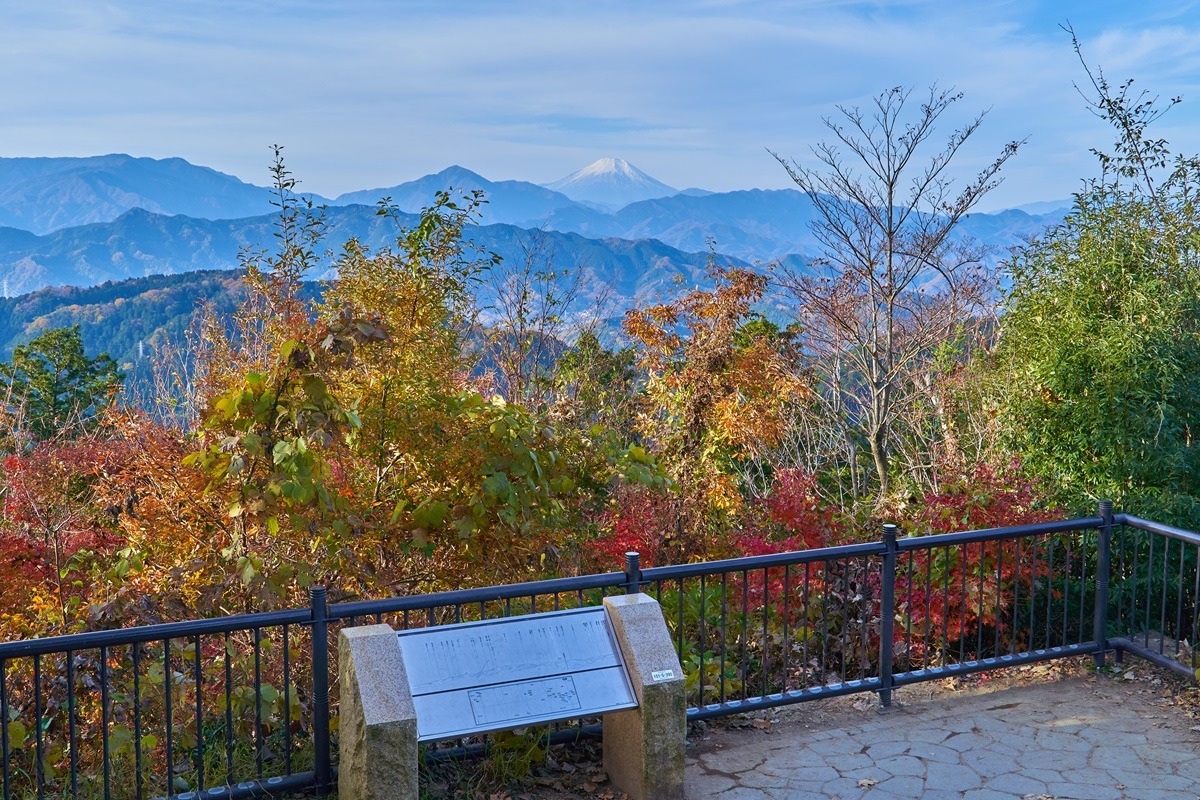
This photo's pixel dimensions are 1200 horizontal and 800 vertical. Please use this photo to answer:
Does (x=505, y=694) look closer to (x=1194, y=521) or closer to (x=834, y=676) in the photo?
(x=834, y=676)

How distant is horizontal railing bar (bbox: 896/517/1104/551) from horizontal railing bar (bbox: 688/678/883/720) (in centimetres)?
77

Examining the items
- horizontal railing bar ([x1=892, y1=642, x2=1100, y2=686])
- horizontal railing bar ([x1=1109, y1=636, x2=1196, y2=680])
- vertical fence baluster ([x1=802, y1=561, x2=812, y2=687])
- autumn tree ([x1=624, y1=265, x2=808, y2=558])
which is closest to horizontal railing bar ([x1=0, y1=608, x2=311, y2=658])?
vertical fence baluster ([x1=802, y1=561, x2=812, y2=687])

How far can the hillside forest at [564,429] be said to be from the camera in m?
4.95

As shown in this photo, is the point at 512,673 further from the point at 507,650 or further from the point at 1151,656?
the point at 1151,656

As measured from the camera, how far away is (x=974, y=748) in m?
4.87

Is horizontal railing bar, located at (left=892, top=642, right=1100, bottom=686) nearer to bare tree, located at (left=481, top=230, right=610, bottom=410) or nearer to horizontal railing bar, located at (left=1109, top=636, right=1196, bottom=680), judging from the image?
horizontal railing bar, located at (left=1109, top=636, right=1196, bottom=680)

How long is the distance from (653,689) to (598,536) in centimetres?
308

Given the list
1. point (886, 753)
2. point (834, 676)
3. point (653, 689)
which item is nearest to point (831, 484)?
point (834, 676)

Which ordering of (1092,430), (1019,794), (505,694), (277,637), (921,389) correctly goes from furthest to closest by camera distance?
(921,389)
(1092,430)
(277,637)
(1019,794)
(505,694)

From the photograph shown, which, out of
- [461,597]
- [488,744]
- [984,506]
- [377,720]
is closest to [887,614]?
[984,506]

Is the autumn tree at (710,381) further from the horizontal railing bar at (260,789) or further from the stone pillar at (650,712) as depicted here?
the horizontal railing bar at (260,789)

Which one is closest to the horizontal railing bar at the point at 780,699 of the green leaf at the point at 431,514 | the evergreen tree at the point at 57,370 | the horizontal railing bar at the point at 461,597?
the horizontal railing bar at the point at 461,597

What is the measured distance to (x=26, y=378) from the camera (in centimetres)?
2625

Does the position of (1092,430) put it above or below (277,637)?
above
